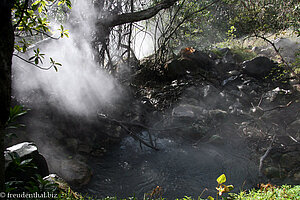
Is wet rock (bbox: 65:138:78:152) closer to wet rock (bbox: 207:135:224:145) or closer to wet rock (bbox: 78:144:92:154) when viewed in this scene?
wet rock (bbox: 78:144:92:154)

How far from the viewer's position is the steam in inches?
175

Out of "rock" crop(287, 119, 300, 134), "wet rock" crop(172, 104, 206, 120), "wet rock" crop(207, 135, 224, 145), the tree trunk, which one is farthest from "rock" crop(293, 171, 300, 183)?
the tree trunk

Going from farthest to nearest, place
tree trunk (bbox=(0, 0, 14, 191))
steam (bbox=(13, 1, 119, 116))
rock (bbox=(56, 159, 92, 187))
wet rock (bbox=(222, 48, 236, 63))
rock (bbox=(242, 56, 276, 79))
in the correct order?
wet rock (bbox=(222, 48, 236, 63)) < rock (bbox=(242, 56, 276, 79)) < steam (bbox=(13, 1, 119, 116)) < rock (bbox=(56, 159, 92, 187)) < tree trunk (bbox=(0, 0, 14, 191))

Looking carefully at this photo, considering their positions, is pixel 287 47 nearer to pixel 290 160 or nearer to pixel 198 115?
pixel 198 115

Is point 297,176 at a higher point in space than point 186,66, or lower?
lower

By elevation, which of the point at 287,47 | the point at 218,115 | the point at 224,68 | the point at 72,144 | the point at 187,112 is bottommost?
the point at 72,144

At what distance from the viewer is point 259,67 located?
311 inches

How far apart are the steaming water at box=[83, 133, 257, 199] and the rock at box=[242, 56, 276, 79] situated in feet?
12.4

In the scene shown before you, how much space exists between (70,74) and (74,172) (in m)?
2.80

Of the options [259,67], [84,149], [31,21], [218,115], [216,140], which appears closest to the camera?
[31,21]

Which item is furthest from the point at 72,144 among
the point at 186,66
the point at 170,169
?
the point at 186,66

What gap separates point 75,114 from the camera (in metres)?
4.98

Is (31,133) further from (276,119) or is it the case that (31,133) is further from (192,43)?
(192,43)

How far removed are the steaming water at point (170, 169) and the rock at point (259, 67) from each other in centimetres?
379
